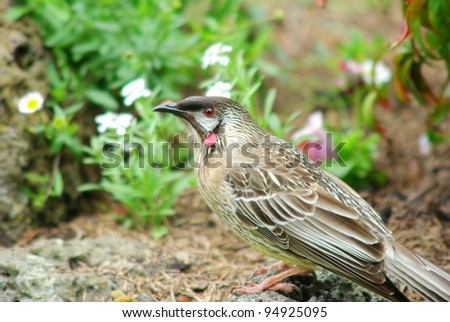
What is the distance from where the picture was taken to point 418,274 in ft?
14.6

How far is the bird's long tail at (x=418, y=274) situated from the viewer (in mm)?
4379

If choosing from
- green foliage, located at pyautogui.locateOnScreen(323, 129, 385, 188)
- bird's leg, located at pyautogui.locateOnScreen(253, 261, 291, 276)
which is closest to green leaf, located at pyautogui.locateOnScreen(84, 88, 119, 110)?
green foliage, located at pyautogui.locateOnScreen(323, 129, 385, 188)

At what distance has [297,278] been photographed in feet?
16.7

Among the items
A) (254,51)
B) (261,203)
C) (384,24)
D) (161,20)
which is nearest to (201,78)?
(254,51)

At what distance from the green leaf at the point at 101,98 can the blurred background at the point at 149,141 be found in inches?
0.9

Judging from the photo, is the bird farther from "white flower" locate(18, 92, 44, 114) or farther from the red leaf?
"white flower" locate(18, 92, 44, 114)

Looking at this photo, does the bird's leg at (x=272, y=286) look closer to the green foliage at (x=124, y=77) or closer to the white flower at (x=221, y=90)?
the green foliage at (x=124, y=77)

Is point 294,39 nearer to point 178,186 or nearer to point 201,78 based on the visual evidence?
point 201,78

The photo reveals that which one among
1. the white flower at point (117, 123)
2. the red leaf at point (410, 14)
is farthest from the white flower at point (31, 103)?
the red leaf at point (410, 14)

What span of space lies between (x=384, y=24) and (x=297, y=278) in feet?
18.6

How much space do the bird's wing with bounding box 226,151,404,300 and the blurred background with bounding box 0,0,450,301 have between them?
88cm

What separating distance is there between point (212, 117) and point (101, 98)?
203cm

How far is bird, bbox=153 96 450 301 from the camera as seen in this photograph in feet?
14.7

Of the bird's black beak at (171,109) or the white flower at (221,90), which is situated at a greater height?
the white flower at (221,90)
